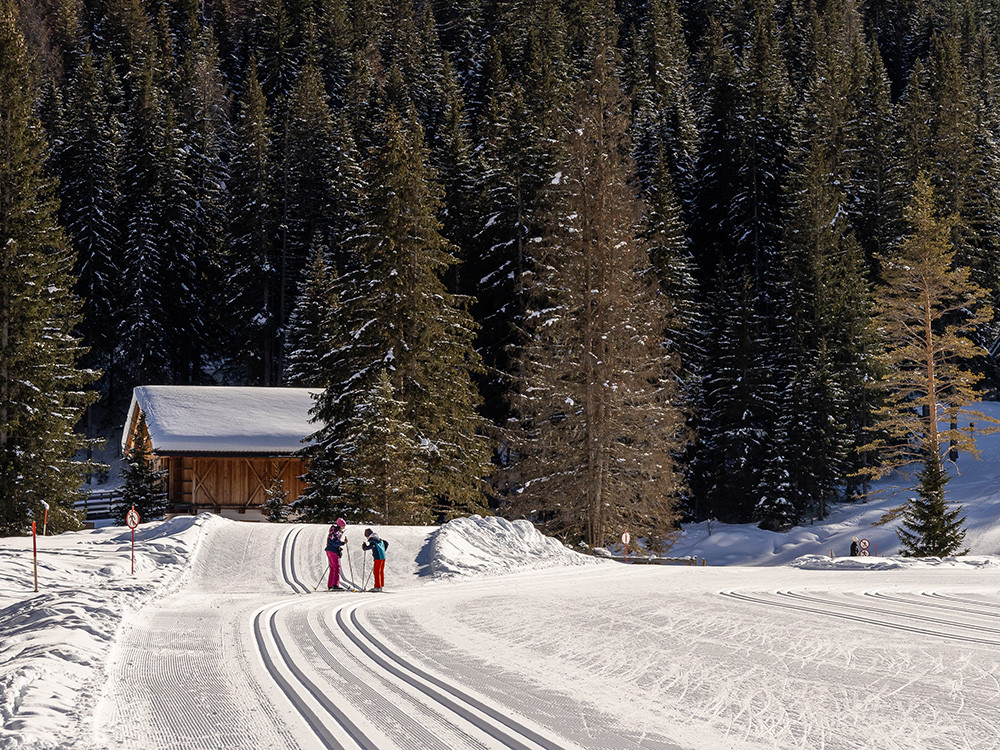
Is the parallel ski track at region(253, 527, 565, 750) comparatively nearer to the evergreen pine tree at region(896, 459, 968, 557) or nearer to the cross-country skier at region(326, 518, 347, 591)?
the cross-country skier at region(326, 518, 347, 591)

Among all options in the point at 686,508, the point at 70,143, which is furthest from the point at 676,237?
the point at 70,143

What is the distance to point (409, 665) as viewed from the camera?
8.80 meters

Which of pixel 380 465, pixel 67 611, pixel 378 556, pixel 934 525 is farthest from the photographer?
pixel 380 465

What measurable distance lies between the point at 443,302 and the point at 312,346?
16.7 meters

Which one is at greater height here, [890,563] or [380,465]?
[380,465]

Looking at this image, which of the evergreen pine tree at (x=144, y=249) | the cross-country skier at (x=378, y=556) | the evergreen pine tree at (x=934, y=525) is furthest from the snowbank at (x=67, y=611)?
the evergreen pine tree at (x=144, y=249)

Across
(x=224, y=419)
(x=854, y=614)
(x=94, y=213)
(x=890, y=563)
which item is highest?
(x=94, y=213)

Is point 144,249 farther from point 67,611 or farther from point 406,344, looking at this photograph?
point 67,611

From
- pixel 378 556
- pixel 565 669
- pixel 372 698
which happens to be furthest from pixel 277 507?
pixel 372 698

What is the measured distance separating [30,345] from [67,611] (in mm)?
20843

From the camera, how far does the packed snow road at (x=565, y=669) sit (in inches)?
250

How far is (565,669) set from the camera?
28.2 ft

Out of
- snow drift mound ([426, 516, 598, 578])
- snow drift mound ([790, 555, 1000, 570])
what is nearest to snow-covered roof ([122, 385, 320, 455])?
snow drift mound ([426, 516, 598, 578])

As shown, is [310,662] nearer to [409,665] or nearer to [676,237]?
[409,665]
